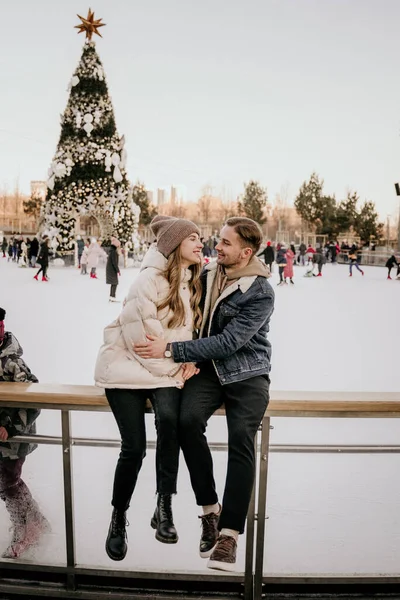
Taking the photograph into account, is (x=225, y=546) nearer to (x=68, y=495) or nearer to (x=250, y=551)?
(x=250, y=551)

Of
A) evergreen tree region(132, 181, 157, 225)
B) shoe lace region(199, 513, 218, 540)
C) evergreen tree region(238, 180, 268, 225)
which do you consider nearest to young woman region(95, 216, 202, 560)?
shoe lace region(199, 513, 218, 540)

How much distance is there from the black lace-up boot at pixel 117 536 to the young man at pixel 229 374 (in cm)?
28

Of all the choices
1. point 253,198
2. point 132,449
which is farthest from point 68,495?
point 253,198

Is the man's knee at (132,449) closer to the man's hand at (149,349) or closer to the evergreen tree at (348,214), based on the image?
the man's hand at (149,349)

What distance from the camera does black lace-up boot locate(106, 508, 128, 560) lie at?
2.01 m

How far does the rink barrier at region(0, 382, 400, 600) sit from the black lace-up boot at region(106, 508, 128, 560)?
0.14 metres

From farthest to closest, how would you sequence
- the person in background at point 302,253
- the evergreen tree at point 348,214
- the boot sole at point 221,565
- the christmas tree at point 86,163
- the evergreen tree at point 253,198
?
1. the evergreen tree at point 253,198
2. the evergreen tree at point 348,214
3. the person in background at point 302,253
4. the christmas tree at point 86,163
5. the boot sole at point 221,565

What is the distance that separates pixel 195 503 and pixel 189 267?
0.87 meters

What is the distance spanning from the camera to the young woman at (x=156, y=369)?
1948 mm

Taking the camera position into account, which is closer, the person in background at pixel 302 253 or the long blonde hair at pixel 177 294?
the long blonde hair at pixel 177 294

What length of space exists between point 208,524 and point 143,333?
2.33ft

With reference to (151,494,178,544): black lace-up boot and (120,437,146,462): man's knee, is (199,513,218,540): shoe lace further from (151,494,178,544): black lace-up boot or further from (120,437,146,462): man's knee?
(120,437,146,462): man's knee

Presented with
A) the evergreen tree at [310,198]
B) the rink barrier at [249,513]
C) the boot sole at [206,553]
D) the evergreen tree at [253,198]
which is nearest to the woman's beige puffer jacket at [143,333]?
the rink barrier at [249,513]

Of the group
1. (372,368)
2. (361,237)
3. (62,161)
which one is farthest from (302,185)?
(372,368)
